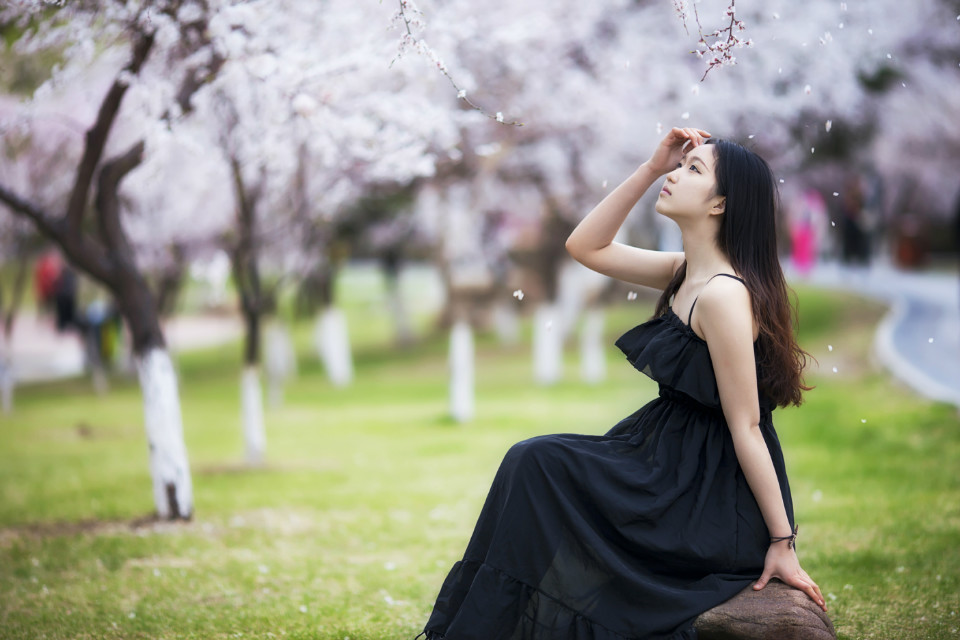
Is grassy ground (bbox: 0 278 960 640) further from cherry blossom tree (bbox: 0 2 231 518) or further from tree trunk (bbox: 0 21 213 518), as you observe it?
cherry blossom tree (bbox: 0 2 231 518)

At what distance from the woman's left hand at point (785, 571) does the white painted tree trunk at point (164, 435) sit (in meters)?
4.21

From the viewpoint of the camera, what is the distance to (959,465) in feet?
23.9

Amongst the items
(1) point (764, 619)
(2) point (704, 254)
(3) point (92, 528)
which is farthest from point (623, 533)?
(3) point (92, 528)

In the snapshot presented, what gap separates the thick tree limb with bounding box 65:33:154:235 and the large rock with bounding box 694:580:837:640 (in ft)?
14.1

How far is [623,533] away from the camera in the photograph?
10.3 feet

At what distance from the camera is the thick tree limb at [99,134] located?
219 inches

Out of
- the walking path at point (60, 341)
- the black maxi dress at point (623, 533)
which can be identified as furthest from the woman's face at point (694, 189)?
the walking path at point (60, 341)

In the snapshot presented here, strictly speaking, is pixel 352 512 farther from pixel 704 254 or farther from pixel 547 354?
pixel 547 354

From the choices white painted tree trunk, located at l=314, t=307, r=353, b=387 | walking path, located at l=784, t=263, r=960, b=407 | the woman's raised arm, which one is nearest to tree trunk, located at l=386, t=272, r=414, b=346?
white painted tree trunk, located at l=314, t=307, r=353, b=387

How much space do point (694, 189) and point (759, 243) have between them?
0.29 metres

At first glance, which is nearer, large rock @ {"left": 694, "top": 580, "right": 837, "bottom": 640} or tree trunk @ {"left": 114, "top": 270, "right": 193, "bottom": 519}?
large rock @ {"left": 694, "top": 580, "right": 837, "bottom": 640}

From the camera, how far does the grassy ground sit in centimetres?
456

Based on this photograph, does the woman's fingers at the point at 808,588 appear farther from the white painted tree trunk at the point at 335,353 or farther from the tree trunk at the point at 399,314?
the tree trunk at the point at 399,314

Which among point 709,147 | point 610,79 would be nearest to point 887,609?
point 709,147
